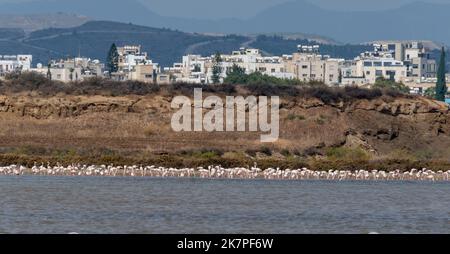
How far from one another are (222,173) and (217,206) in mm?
15694

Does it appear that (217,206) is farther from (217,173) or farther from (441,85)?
(441,85)

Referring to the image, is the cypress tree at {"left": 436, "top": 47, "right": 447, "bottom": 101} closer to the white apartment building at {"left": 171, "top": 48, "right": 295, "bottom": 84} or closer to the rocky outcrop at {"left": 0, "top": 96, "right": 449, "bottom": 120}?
the rocky outcrop at {"left": 0, "top": 96, "right": 449, "bottom": 120}

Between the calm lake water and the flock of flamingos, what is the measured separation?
2294 millimetres

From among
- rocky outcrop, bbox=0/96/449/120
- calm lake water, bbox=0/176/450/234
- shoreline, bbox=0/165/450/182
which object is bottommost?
shoreline, bbox=0/165/450/182

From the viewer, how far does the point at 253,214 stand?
39156mm

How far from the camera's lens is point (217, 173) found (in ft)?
188

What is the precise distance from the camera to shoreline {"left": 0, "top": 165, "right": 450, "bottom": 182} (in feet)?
185

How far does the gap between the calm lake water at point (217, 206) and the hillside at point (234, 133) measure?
1055 centimetres

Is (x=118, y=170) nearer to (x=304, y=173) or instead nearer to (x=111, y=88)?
(x=304, y=173)

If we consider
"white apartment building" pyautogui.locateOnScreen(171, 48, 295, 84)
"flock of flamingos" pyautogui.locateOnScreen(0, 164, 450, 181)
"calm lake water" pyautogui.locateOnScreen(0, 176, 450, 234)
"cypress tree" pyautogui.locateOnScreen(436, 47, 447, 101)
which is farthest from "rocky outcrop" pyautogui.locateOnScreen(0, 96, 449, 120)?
"white apartment building" pyautogui.locateOnScreen(171, 48, 295, 84)

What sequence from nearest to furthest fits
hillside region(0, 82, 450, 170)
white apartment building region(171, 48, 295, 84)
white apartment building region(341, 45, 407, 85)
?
hillside region(0, 82, 450, 170) < white apartment building region(171, 48, 295, 84) < white apartment building region(341, 45, 407, 85)
